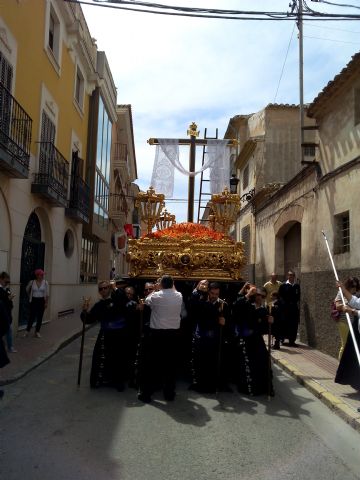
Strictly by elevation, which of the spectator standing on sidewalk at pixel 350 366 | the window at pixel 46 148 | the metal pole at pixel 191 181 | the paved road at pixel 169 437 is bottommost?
the paved road at pixel 169 437

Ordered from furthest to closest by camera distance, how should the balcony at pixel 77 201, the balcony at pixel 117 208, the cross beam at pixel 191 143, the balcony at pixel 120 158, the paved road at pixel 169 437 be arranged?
the balcony at pixel 120 158
the balcony at pixel 117 208
the balcony at pixel 77 201
the cross beam at pixel 191 143
the paved road at pixel 169 437

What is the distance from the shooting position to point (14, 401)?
19.7ft

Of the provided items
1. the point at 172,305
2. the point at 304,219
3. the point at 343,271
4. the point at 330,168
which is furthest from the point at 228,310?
the point at 304,219

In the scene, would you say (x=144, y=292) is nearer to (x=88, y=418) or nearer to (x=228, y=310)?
(x=228, y=310)

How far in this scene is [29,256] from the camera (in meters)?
13.1

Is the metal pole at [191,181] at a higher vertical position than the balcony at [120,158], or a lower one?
lower

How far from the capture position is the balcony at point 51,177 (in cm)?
1253

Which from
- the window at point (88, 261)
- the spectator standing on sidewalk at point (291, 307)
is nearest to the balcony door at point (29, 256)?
the window at point (88, 261)

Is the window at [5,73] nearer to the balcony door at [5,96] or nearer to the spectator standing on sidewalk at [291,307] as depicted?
the balcony door at [5,96]

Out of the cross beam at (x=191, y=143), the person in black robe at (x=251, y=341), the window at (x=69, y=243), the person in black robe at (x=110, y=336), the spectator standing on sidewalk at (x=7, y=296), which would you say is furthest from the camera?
the window at (x=69, y=243)

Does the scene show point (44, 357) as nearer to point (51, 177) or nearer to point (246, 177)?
point (51, 177)

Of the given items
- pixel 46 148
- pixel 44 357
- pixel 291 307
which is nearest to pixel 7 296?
pixel 44 357

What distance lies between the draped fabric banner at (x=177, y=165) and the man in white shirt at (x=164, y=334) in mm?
4221

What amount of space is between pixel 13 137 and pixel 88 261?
1174 centimetres
